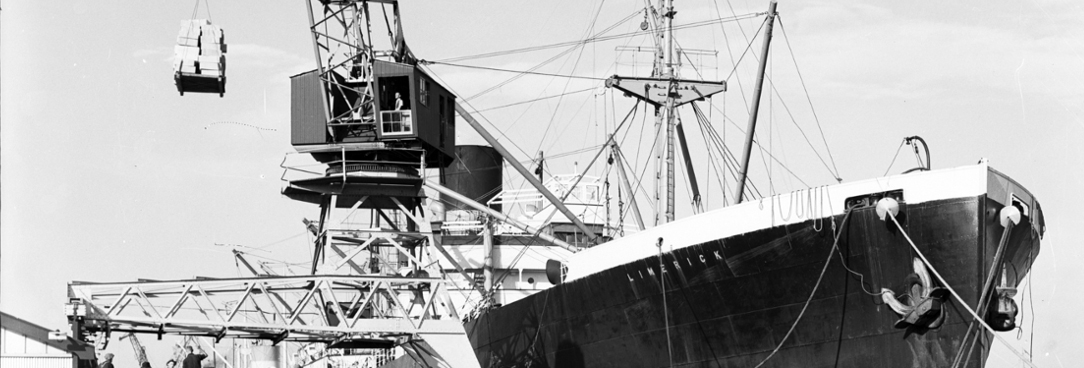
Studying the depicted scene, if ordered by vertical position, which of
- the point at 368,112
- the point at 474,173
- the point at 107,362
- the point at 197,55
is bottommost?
the point at 107,362

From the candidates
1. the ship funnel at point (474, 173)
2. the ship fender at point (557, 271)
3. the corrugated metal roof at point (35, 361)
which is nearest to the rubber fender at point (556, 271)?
the ship fender at point (557, 271)

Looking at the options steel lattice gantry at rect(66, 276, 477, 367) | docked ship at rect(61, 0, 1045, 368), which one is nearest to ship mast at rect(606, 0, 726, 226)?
docked ship at rect(61, 0, 1045, 368)

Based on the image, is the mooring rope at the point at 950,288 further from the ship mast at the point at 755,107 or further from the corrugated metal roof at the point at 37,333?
the corrugated metal roof at the point at 37,333

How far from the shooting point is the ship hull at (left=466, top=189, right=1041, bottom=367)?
24141 millimetres

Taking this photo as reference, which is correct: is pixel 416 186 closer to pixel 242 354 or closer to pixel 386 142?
pixel 386 142

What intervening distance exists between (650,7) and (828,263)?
16.5 meters

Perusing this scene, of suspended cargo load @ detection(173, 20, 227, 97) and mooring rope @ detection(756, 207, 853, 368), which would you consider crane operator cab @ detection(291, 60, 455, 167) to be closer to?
suspended cargo load @ detection(173, 20, 227, 97)

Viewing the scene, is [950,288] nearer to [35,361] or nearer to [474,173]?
[35,361]

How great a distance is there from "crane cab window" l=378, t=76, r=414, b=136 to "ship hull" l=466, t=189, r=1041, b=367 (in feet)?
20.6

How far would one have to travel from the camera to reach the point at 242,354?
6209 centimetres

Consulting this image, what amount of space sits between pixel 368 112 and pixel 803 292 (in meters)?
13.0

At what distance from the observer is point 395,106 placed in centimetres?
3284

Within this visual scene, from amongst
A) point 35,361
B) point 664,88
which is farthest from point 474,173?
point 35,361

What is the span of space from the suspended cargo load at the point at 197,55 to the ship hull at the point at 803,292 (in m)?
10.0
